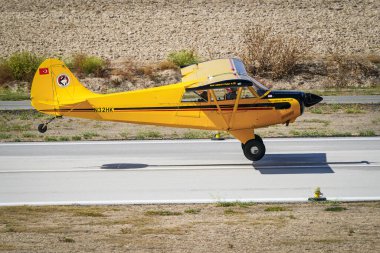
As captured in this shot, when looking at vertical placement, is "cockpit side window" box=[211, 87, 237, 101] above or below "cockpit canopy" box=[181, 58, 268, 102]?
below

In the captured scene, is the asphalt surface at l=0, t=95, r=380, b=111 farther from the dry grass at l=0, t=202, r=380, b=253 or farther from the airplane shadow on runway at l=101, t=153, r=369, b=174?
the dry grass at l=0, t=202, r=380, b=253

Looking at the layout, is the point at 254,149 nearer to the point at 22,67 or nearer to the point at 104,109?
the point at 104,109

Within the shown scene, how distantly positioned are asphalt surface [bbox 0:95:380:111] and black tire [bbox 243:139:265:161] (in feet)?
40.4

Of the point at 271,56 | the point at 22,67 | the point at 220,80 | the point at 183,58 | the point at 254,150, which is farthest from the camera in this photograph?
the point at 183,58

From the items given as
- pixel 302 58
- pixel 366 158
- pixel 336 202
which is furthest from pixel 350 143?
pixel 302 58

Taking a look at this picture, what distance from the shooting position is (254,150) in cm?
1794

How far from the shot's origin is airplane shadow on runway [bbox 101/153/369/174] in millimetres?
17438

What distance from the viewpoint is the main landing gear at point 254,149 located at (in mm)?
17891

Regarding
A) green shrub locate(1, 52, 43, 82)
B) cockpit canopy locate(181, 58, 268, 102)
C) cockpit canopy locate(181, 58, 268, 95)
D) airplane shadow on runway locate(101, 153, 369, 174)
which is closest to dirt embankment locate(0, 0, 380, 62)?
green shrub locate(1, 52, 43, 82)

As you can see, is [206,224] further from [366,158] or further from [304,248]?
[366,158]

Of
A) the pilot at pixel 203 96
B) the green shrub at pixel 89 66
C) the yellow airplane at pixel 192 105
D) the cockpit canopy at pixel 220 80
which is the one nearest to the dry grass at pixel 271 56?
the green shrub at pixel 89 66

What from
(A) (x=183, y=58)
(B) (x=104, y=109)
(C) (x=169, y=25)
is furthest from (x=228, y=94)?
(C) (x=169, y=25)

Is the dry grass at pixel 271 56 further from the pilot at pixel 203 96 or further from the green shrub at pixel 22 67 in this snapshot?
the pilot at pixel 203 96

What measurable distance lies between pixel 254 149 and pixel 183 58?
22174mm
